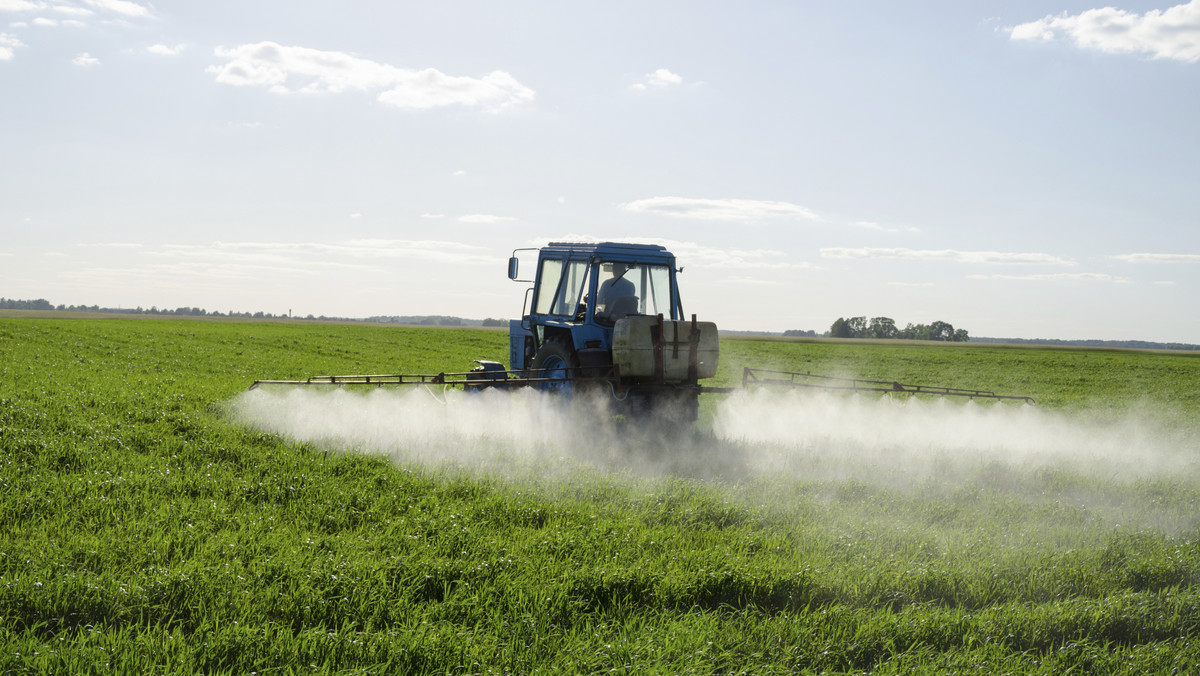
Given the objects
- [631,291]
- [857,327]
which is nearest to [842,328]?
[857,327]

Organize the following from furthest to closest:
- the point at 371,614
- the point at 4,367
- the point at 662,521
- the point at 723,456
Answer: the point at 4,367 < the point at 723,456 < the point at 662,521 < the point at 371,614

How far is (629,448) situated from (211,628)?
249 inches

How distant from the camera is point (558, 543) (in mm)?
6125

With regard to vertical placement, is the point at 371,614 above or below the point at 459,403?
below

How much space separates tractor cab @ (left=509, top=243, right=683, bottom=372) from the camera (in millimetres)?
11609

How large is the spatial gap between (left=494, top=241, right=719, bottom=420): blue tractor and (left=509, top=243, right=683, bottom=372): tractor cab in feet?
0.05

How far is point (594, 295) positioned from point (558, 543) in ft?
19.6

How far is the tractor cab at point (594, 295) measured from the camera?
11609 mm

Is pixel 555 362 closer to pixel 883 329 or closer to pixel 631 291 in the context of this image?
pixel 631 291

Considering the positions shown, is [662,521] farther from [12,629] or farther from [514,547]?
[12,629]

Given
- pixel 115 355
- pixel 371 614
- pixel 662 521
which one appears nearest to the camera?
pixel 371 614

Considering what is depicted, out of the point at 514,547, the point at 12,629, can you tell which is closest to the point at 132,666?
the point at 12,629

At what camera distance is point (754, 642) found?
479 cm

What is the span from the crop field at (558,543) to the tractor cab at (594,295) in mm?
978
